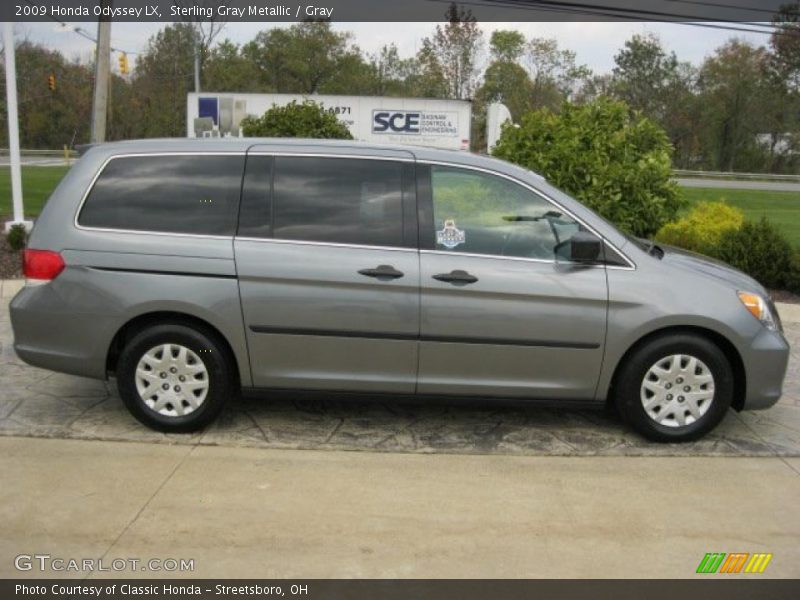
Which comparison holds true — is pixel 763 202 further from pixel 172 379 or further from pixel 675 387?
pixel 172 379

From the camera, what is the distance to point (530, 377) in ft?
16.1

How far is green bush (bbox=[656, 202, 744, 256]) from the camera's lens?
10297mm

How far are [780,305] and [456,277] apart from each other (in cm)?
638

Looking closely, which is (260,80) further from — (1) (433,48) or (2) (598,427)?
(2) (598,427)

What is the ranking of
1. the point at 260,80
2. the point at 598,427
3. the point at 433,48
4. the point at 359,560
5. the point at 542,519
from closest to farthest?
the point at 359,560 → the point at 542,519 → the point at 598,427 → the point at 433,48 → the point at 260,80

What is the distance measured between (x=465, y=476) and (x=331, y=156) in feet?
6.83

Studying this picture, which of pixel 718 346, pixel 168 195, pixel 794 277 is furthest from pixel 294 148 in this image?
→ pixel 794 277

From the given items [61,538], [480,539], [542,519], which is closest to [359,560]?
[480,539]

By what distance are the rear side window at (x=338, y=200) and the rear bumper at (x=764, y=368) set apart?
2.25 m

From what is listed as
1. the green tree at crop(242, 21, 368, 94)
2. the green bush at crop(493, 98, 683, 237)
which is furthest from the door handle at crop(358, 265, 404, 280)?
the green tree at crop(242, 21, 368, 94)

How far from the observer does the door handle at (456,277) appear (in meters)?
4.77

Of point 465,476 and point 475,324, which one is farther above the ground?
point 475,324

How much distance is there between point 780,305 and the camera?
9.59m

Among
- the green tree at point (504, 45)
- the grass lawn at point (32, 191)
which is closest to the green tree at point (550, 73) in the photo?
the green tree at point (504, 45)
